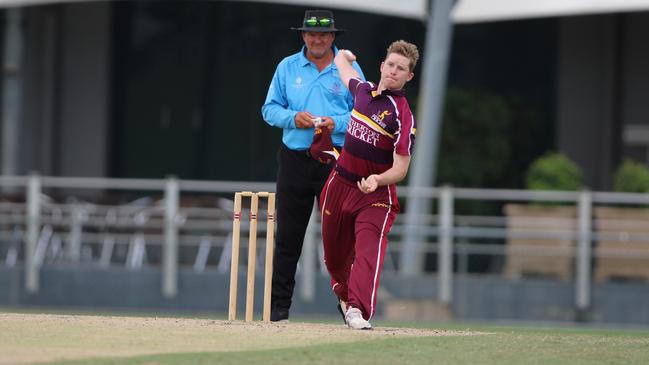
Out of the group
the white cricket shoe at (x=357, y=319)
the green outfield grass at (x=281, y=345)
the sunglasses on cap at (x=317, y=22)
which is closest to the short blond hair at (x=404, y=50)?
the sunglasses on cap at (x=317, y=22)

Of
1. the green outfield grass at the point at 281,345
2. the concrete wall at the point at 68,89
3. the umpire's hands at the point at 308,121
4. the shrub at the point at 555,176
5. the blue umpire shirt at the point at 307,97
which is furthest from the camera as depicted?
the concrete wall at the point at 68,89

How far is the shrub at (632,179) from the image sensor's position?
17.6m

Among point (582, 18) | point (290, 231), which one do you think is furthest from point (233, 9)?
point (290, 231)

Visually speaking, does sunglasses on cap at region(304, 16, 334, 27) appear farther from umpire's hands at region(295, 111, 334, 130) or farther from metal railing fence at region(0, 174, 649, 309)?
metal railing fence at region(0, 174, 649, 309)

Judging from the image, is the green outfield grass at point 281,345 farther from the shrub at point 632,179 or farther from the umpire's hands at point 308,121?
the shrub at point 632,179

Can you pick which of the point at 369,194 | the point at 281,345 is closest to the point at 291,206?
the point at 369,194

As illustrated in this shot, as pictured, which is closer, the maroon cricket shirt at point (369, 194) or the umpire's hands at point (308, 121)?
the maroon cricket shirt at point (369, 194)

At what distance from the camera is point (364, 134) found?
9125mm

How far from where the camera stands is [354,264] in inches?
360

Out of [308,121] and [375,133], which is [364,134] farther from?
[308,121]

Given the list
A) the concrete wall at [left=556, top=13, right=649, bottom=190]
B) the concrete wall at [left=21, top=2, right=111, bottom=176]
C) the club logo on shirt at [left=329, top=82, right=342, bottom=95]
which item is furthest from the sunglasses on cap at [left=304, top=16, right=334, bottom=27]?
the concrete wall at [left=21, top=2, right=111, bottom=176]

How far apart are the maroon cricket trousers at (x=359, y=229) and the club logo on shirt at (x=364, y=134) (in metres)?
0.27

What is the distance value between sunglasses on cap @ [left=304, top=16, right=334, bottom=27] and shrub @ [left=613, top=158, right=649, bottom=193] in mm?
8634

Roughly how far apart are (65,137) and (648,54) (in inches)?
298
